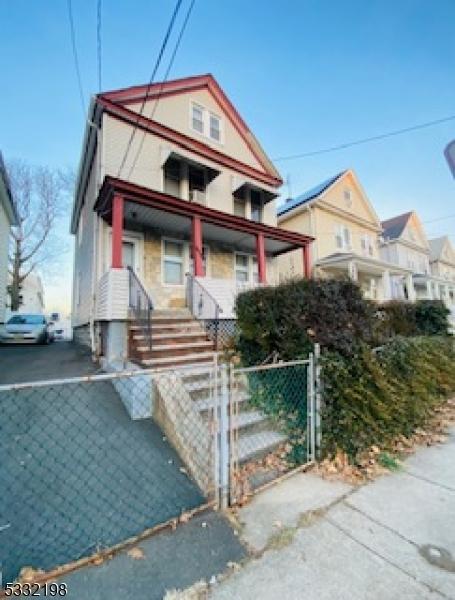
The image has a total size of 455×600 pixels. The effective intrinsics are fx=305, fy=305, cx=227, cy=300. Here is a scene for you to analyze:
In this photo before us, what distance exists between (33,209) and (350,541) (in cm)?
2698

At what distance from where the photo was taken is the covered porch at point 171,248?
7.04 m

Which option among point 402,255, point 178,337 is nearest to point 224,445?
point 178,337

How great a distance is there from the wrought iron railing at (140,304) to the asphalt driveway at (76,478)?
5.15ft

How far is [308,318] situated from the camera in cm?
413

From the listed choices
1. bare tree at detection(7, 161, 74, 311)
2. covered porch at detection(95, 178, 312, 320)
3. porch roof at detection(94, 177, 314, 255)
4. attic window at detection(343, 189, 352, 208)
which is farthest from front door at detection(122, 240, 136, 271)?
bare tree at detection(7, 161, 74, 311)

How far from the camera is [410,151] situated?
10031mm

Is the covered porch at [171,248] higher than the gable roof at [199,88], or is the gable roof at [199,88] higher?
the gable roof at [199,88]

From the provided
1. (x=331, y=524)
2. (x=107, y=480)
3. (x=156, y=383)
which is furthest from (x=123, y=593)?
(x=156, y=383)

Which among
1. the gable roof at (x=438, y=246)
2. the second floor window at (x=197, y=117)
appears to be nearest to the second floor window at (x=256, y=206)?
the second floor window at (x=197, y=117)

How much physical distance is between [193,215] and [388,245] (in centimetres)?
2112

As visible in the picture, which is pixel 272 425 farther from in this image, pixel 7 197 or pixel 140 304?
pixel 7 197

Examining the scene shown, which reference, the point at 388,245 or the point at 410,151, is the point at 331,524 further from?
the point at 388,245

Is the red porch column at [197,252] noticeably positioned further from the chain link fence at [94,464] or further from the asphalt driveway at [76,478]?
the asphalt driveway at [76,478]

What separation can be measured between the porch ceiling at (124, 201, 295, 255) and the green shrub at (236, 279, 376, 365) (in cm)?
504
